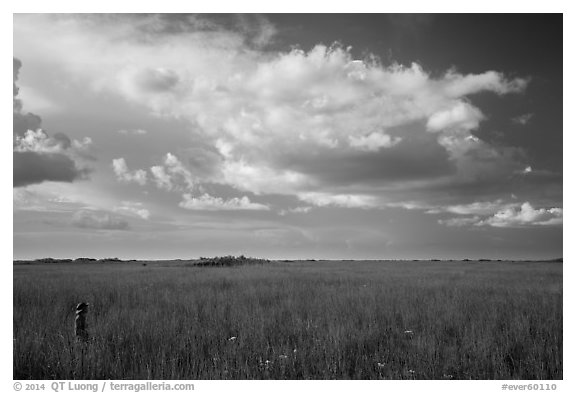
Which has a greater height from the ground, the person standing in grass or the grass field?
the person standing in grass

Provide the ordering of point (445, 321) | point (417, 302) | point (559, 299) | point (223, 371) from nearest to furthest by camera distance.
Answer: point (223, 371)
point (445, 321)
point (417, 302)
point (559, 299)

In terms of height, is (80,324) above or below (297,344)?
above

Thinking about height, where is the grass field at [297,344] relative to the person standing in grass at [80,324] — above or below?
below

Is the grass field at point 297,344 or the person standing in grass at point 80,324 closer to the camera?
the grass field at point 297,344

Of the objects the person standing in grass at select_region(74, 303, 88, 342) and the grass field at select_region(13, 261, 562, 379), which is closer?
the grass field at select_region(13, 261, 562, 379)

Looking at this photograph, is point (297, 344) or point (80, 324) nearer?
point (80, 324)
